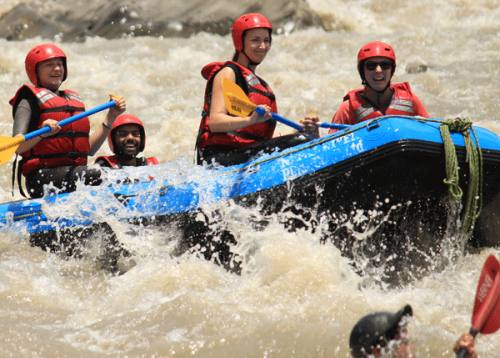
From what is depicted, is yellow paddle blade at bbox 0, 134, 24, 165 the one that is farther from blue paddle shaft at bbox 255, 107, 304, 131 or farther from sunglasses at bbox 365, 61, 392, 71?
sunglasses at bbox 365, 61, 392, 71

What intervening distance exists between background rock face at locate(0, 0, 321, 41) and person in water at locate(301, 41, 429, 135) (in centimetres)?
653

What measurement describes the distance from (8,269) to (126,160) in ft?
3.72

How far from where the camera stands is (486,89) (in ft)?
30.6

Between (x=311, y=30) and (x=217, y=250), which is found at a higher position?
(x=311, y=30)

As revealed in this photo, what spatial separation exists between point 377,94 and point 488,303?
2715 mm

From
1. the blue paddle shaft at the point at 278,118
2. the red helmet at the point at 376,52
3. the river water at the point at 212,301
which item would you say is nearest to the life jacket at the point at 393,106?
the red helmet at the point at 376,52

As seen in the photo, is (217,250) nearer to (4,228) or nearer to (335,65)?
(4,228)

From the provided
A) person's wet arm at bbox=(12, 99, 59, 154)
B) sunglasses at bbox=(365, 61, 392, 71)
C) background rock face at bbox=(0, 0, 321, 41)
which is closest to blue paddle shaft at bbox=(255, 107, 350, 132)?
sunglasses at bbox=(365, 61, 392, 71)

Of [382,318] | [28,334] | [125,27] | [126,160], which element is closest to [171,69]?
[125,27]

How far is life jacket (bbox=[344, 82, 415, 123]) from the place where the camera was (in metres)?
5.66

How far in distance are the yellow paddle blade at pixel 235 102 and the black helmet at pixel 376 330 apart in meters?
2.21

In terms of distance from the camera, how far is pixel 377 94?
5.73m

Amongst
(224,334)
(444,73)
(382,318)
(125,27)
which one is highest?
(125,27)

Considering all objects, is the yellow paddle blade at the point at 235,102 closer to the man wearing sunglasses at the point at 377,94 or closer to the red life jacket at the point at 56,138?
the man wearing sunglasses at the point at 377,94
